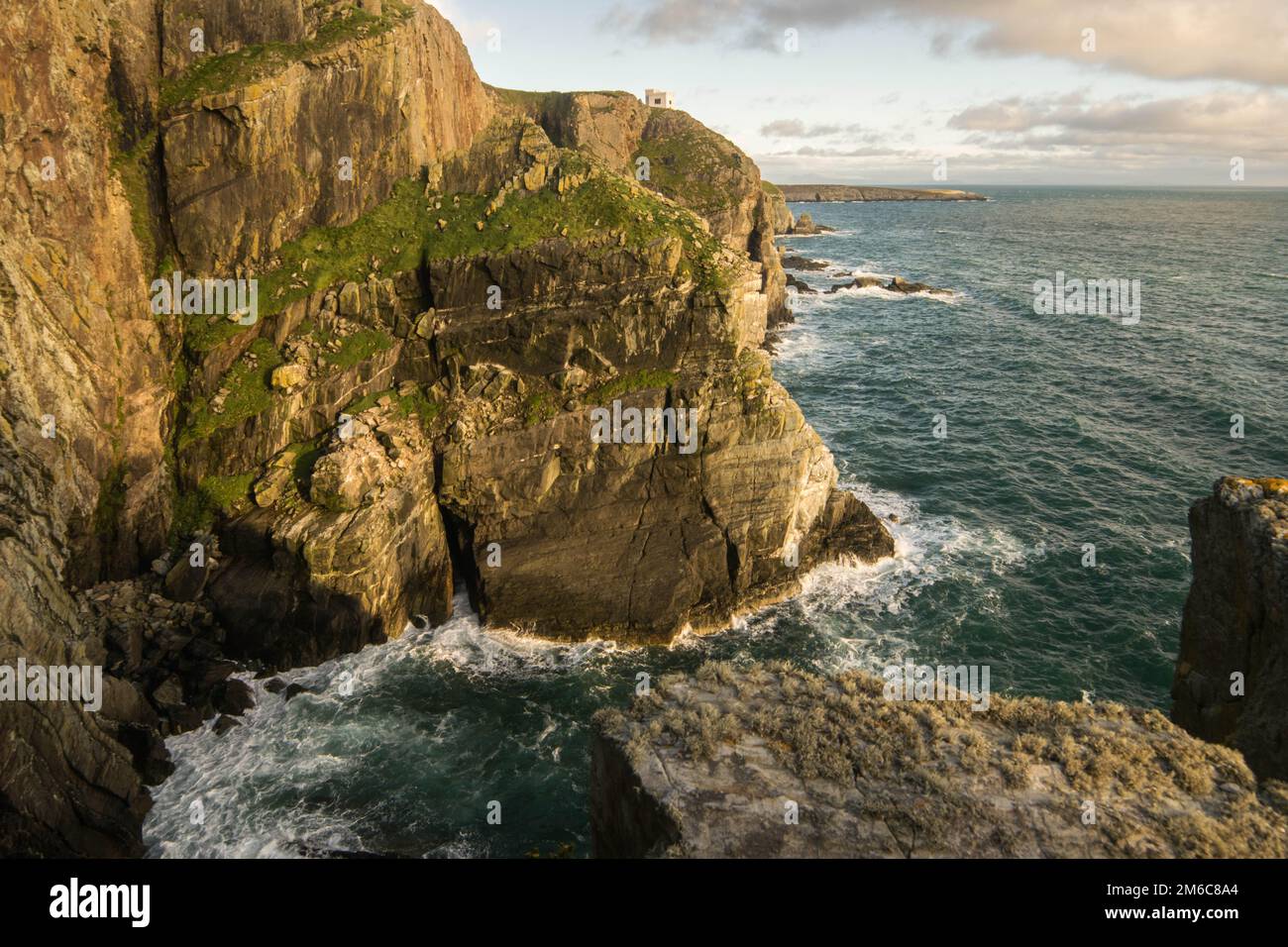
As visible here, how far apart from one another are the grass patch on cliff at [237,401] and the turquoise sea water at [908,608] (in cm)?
1206

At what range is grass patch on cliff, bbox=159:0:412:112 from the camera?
3400 cm

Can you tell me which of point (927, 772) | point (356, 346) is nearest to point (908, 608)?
point (927, 772)

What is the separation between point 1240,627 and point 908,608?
17.7 metres

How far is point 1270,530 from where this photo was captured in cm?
1973

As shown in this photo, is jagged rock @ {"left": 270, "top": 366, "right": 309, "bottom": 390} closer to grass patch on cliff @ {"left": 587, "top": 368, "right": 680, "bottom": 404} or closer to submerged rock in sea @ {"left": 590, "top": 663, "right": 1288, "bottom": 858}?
grass patch on cliff @ {"left": 587, "top": 368, "right": 680, "bottom": 404}

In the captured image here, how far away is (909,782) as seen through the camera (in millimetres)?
15227

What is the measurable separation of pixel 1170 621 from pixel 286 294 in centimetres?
4540

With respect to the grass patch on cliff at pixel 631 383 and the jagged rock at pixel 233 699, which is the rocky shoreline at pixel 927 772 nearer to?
the jagged rock at pixel 233 699

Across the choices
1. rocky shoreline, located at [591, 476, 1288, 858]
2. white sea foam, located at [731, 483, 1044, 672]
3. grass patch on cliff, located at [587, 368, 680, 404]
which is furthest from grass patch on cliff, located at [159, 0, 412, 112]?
white sea foam, located at [731, 483, 1044, 672]

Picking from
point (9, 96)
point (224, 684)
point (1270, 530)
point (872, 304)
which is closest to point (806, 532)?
point (1270, 530)

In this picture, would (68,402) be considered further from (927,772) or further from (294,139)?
(927,772)

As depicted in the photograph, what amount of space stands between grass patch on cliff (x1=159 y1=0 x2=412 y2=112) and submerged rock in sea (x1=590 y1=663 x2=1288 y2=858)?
3395cm

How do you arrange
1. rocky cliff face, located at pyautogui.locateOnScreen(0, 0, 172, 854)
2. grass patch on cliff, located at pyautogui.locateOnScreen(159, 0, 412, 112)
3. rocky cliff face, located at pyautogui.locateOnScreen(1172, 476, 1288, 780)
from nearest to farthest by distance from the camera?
rocky cliff face, located at pyautogui.locateOnScreen(1172, 476, 1288, 780)
rocky cliff face, located at pyautogui.locateOnScreen(0, 0, 172, 854)
grass patch on cliff, located at pyautogui.locateOnScreen(159, 0, 412, 112)
